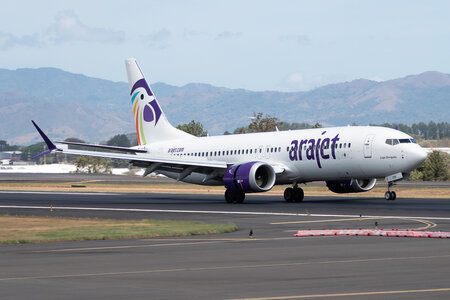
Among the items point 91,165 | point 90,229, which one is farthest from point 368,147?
point 91,165

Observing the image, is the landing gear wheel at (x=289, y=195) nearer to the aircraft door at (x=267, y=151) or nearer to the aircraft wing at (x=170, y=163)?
the aircraft door at (x=267, y=151)

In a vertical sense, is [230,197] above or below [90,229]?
above

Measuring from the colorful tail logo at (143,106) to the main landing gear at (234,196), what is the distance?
1376 cm

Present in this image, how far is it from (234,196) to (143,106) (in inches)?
616

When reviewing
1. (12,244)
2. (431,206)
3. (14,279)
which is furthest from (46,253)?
A: (431,206)

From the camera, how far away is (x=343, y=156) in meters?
50.7

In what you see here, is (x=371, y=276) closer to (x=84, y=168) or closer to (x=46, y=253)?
(x=46, y=253)

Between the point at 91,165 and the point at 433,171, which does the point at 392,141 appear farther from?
the point at 91,165

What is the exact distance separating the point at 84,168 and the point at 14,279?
585 feet

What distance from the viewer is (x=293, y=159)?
53.3 m

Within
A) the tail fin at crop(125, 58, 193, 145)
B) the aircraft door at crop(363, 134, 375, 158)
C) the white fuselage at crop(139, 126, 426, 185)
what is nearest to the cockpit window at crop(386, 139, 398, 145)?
the white fuselage at crop(139, 126, 426, 185)

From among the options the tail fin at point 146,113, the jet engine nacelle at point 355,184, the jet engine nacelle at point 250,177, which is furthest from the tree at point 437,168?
the jet engine nacelle at point 250,177

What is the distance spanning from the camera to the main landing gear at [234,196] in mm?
53406

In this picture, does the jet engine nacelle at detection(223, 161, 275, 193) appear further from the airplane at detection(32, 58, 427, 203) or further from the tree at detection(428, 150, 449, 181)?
the tree at detection(428, 150, 449, 181)
